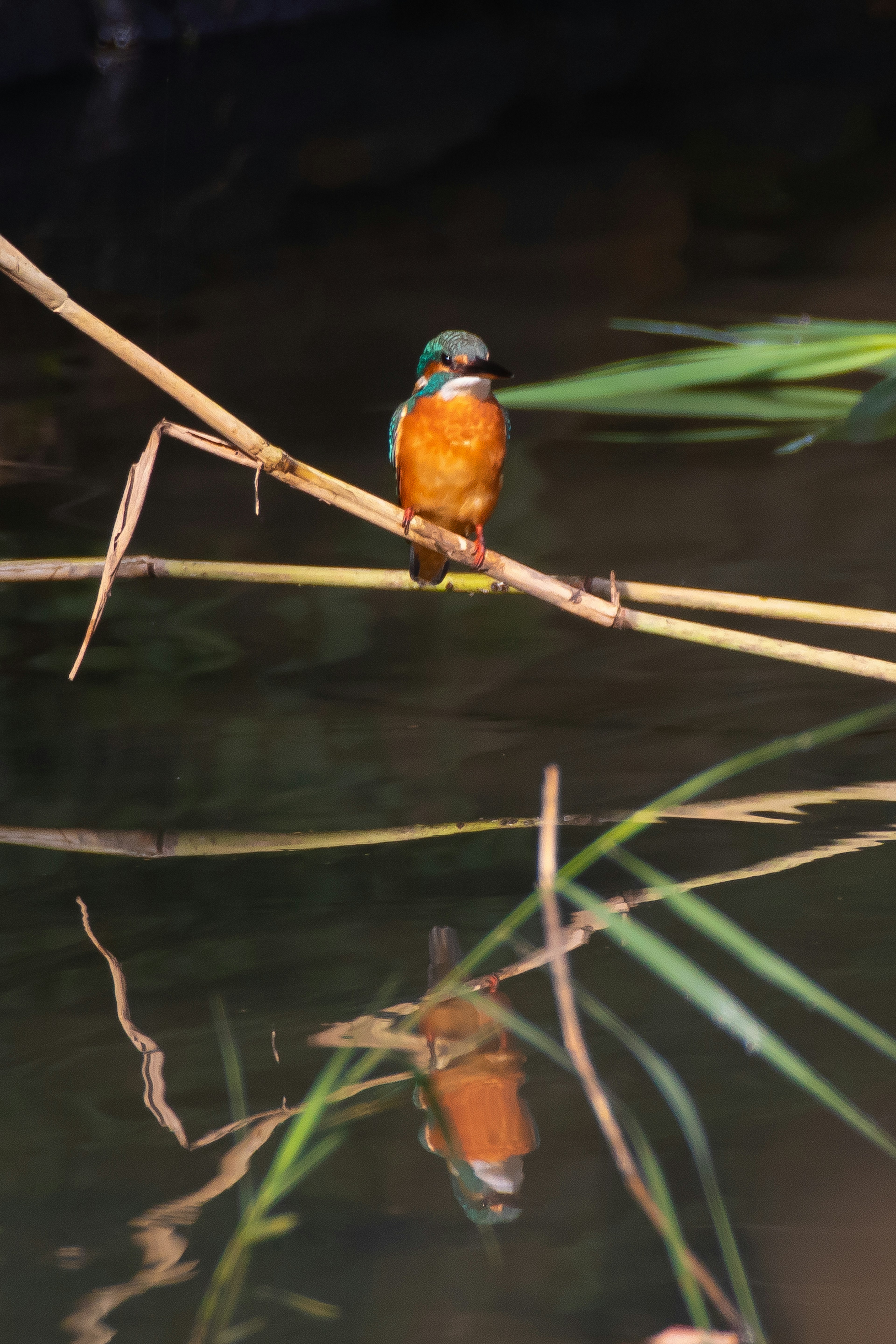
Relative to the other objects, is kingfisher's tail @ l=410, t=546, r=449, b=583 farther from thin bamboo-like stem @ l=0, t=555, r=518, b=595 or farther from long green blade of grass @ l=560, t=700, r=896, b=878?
long green blade of grass @ l=560, t=700, r=896, b=878

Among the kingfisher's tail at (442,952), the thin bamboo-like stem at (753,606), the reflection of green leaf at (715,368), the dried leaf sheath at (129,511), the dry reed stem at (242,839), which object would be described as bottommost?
the kingfisher's tail at (442,952)

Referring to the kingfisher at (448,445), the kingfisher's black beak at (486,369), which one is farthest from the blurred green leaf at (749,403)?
the kingfisher at (448,445)

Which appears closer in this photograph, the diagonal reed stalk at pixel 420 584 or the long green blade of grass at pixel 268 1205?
the long green blade of grass at pixel 268 1205

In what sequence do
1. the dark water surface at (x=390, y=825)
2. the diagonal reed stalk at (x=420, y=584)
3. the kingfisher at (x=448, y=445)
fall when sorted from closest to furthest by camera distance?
1. the dark water surface at (x=390, y=825)
2. the diagonal reed stalk at (x=420, y=584)
3. the kingfisher at (x=448, y=445)

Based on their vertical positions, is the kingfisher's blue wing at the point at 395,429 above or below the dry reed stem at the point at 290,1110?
above

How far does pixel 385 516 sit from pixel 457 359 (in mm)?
250

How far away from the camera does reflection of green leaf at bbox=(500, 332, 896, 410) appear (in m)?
0.91

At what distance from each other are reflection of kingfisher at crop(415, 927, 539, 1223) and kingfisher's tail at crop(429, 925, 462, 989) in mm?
96

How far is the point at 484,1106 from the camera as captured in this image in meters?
0.94

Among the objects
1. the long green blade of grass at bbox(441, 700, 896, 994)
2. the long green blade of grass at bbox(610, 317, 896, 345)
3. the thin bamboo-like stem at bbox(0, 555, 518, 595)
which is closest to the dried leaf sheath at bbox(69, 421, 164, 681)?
the thin bamboo-like stem at bbox(0, 555, 518, 595)

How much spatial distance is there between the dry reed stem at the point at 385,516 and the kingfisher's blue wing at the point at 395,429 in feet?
0.51

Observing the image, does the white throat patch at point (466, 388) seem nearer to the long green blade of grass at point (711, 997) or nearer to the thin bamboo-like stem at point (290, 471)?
the thin bamboo-like stem at point (290, 471)

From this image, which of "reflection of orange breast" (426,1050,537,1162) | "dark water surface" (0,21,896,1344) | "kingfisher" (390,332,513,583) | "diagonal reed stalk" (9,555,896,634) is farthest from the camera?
"kingfisher" (390,332,513,583)

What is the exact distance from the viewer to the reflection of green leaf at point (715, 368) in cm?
91
